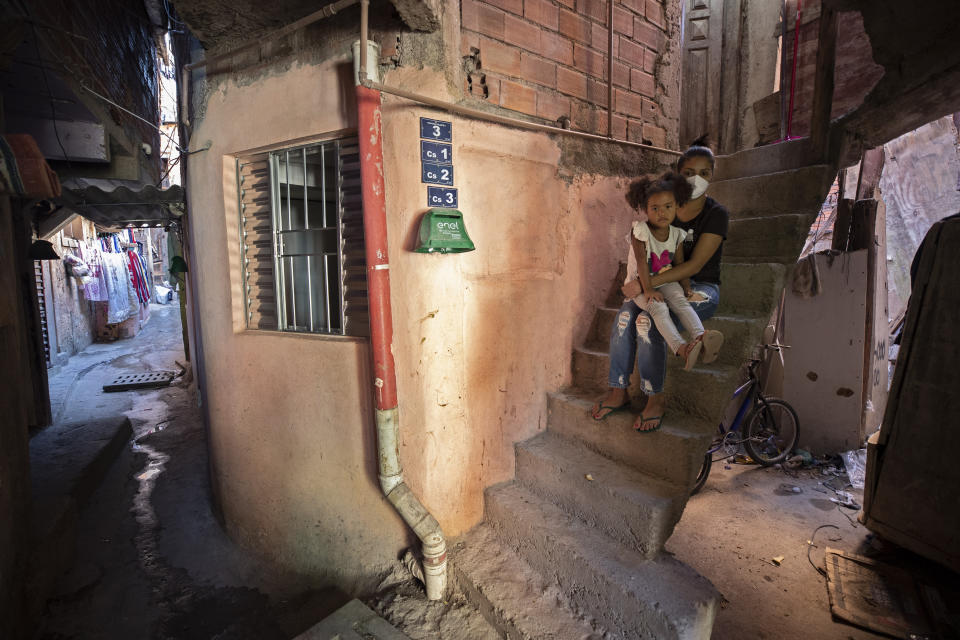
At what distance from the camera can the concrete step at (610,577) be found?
6.72 feet

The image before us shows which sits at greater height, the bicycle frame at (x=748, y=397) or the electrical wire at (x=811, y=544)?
the bicycle frame at (x=748, y=397)

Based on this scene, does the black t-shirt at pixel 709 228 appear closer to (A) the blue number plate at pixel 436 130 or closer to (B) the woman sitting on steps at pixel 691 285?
(B) the woman sitting on steps at pixel 691 285

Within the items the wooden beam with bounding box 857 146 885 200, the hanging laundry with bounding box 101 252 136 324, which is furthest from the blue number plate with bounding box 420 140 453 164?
the hanging laundry with bounding box 101 252 136 324

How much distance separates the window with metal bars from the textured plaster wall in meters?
0.13

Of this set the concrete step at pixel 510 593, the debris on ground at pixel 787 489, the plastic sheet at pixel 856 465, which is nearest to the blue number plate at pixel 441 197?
the concrete step at pixel 510 593

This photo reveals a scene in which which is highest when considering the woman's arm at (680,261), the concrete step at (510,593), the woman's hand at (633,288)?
the woman's arm at (680,261)

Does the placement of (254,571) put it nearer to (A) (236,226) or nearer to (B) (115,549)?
(B) (115,549)

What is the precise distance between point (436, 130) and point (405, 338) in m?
1.30

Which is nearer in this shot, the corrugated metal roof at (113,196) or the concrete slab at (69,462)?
the concrete slab at (69,462)

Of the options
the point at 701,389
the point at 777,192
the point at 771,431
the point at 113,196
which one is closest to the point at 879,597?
the point at 701,389

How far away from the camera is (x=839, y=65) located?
18.9 feet

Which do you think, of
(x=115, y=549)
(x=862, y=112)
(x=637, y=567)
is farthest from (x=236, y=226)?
(x=862, y=112)

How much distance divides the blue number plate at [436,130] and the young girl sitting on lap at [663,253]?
122 cm

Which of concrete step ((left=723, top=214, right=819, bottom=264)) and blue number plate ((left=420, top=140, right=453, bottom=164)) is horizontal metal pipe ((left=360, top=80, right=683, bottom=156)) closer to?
blue number plate ((left=420, top=140, right=453, bottom=164))
